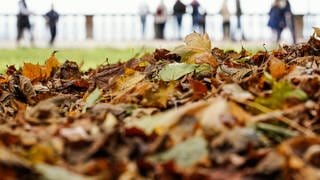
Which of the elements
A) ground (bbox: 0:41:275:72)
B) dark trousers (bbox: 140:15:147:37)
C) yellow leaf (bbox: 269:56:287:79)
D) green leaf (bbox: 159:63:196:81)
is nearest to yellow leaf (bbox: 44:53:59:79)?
green leaf (bbox: 159:63:196:81)

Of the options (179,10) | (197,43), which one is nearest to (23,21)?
(179,10)

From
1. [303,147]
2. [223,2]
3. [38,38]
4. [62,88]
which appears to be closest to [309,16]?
[223,2]

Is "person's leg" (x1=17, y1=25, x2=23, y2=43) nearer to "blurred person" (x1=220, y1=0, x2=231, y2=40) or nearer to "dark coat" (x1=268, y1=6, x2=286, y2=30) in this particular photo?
"blurred person" (x1=220, y1=0, x2=231, y2=40)

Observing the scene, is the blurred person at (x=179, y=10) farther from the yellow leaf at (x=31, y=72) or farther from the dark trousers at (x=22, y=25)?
the yellow leaf at (x=31, y=72)

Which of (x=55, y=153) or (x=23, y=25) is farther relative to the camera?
(x=23, y=25)

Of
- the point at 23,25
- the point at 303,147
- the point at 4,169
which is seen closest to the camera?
the point at 4,169

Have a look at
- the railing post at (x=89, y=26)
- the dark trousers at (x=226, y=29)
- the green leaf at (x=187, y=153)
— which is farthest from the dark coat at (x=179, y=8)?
the green leaf at (x=187, y=153)

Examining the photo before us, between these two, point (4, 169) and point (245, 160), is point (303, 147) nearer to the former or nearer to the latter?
point (245, 160)
